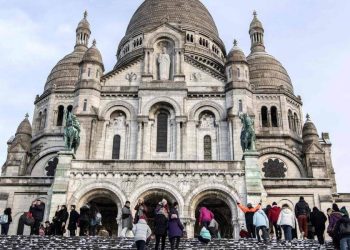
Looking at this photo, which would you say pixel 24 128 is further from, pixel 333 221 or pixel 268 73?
pixel 333 221

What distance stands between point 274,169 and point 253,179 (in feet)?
41.5

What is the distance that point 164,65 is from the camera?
3884 centimetres

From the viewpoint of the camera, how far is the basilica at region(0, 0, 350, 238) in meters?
29.2

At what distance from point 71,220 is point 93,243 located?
3295mm

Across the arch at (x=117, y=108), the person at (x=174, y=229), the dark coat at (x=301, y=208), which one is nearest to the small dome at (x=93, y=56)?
the arch at (x=117, y=108)

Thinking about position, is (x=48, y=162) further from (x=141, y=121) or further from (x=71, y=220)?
(x=71, y=220)

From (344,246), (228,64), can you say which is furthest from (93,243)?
(228,64)

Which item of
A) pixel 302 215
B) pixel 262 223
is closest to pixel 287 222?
pixel 262 223

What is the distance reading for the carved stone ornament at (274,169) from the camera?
40938 millimetres

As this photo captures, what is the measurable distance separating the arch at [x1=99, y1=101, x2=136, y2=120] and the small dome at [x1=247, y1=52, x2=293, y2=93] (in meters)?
13.7

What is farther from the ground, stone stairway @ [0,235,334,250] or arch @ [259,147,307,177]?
arch @ [259,147,307,177]

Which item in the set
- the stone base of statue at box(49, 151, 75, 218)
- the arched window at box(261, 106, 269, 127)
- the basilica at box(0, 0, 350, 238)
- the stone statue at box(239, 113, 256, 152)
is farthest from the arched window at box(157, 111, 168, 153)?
the arched window at box(261, 106, 269, 127)

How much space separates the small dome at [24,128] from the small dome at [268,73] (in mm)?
18948

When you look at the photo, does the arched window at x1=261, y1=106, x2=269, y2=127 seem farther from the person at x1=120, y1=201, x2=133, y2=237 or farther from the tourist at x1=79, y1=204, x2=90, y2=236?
the tourist at x1=79, y1=204, x2=90, y2=236
